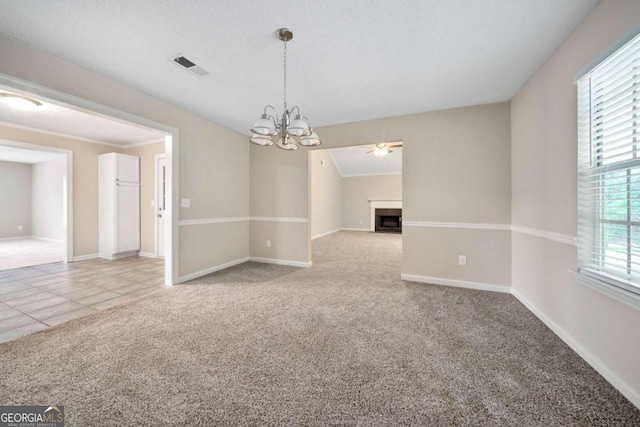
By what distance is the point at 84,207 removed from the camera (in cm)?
479

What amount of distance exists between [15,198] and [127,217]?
550 centimetres

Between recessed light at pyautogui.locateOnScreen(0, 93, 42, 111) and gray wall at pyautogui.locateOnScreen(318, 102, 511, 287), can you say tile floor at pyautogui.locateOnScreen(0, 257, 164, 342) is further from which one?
gray wall at pyautogui.locateOnScreen(318, 102, 511, 287)

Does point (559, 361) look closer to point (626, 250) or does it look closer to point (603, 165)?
point (626, 250)

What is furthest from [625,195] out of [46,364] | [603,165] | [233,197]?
[233,197]

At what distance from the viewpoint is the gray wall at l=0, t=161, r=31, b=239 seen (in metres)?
6.84

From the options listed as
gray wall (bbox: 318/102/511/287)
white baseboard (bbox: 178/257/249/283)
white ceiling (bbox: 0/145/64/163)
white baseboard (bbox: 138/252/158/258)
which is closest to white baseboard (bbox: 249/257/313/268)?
white baseboard (bbox: 178/257/249/283)

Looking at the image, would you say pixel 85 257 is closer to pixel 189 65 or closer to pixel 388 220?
pixel 189 65

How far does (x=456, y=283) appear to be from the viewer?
3201mm

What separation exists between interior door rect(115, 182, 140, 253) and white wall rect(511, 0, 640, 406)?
22.1ft

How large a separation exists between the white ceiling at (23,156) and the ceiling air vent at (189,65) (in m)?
5.56

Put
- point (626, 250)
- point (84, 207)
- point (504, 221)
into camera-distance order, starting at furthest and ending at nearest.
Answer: point (84, 207) < point (504, 221) < point (626, 250)

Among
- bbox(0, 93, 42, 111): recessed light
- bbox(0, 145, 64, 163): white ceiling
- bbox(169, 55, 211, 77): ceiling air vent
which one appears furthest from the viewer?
bbox(0, 145, 64, 163): white ceiling

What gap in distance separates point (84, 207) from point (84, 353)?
452 cm

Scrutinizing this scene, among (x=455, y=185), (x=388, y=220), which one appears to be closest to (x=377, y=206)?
(x=388, y=220)
